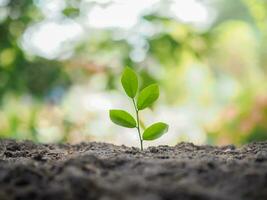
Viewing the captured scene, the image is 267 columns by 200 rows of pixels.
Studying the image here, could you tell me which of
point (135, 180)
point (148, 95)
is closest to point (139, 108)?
point (148, 95)

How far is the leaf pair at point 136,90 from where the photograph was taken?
2.59 feet

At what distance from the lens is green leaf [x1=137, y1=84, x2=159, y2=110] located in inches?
31.7

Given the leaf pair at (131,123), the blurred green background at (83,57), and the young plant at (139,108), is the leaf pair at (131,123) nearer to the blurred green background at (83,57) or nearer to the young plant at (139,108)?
the young plant at (139,108)

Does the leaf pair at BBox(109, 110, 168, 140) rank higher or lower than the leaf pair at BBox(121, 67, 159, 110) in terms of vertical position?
lower

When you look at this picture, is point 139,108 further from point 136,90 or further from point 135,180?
point 135,180

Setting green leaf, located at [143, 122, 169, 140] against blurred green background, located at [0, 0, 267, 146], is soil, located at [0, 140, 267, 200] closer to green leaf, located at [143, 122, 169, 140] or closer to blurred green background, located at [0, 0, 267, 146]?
green leaf, located at [143, 122, 169, 140]

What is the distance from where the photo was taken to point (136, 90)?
0.81 m

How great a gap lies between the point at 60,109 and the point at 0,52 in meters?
1.03

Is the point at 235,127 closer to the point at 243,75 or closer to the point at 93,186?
the point at 243,75

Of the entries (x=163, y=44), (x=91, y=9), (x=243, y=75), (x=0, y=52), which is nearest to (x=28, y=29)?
(x=0, y=52)

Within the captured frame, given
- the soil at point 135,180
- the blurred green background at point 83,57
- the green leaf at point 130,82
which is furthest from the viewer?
the blurred green background at point 83,57

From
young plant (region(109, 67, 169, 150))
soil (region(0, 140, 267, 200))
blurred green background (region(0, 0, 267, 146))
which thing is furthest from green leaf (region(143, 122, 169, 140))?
blurred green background (region(0, 0, 267, 146))

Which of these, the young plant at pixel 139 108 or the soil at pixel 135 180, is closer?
the soil at pixel 135 180

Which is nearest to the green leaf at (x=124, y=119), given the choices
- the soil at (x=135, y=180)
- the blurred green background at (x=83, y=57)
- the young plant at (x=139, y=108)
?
the young plant at (x=139, y=108)
